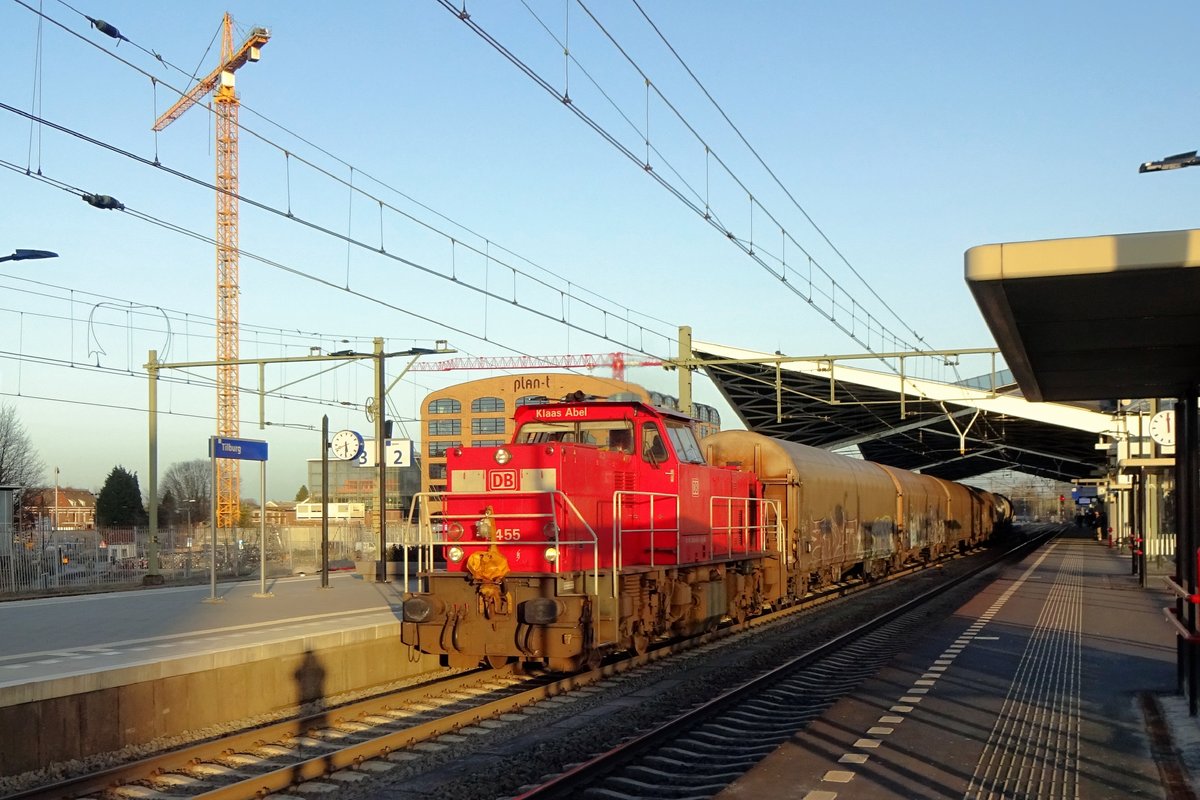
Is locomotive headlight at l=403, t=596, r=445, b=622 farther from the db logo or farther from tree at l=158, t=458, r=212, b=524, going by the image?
tree at l=158, t=458, r=212, b=524

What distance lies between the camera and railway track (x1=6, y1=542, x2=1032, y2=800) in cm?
856

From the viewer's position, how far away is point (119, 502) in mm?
79375

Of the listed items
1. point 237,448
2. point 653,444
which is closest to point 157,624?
point 237,448

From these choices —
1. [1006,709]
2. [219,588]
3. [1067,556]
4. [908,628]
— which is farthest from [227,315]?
[1006,709]

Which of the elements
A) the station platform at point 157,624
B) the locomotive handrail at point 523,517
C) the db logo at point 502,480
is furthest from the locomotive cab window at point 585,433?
the station platform at point 157,624

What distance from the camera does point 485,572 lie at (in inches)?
488

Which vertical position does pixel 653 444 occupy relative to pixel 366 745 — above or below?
above

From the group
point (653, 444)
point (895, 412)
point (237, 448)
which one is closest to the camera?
point (653, 444)

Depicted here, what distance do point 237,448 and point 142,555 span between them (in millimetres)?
16365

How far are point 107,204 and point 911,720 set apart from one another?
41.0 feet

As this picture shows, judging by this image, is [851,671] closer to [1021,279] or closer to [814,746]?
[814,746]

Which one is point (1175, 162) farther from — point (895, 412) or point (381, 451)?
A: point (895, 412)

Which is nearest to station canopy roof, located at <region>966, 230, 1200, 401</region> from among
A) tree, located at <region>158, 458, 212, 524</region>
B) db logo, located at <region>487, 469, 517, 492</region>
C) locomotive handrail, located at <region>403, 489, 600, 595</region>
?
locomotive handrail, located at <region>403, 489, 600, 595</region>

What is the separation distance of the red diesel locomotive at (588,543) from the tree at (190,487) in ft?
294
